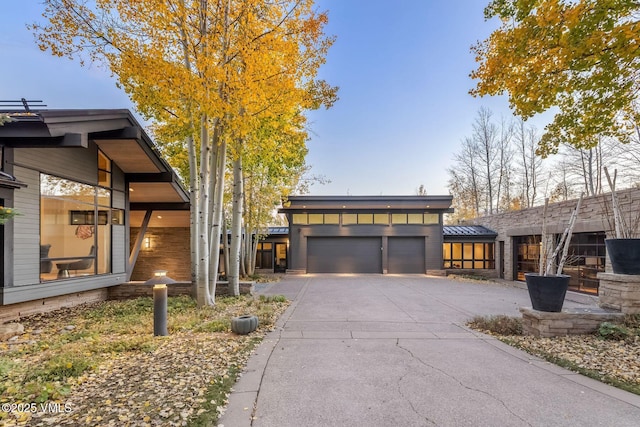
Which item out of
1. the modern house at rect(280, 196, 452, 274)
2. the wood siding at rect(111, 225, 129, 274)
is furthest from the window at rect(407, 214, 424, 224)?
the wood siding at rect(111, 225, 129, 274)

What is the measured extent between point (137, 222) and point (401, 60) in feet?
59.5

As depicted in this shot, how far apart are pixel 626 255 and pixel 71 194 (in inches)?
525

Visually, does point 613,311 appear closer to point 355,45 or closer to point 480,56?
point 480,56

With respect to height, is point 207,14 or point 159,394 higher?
point 207,14

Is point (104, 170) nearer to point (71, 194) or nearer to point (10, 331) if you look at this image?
point (71, 194)

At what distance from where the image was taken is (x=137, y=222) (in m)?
13.5

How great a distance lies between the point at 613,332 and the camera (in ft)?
17.9

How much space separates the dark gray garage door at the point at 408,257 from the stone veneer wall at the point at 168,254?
38.7 feet

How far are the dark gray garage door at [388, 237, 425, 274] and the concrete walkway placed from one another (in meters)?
12.3

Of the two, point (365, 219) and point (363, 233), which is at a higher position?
point (365, 219)

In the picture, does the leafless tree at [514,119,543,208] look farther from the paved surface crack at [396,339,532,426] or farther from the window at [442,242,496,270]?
the paved surface crack at [396,339,532,426]

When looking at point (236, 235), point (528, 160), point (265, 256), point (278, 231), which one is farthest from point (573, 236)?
point (528, 160)

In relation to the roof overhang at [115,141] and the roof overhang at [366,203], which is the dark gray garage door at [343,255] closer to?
the roof overhang at [366,203]

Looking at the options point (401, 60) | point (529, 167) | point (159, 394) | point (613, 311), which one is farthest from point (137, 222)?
point (529, 167)
